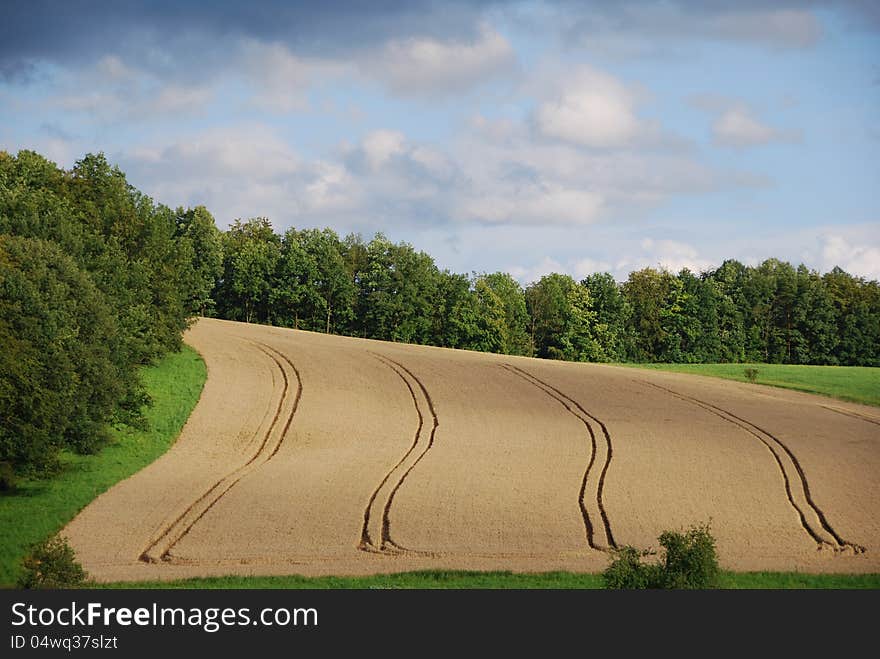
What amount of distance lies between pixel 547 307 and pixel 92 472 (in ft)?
295

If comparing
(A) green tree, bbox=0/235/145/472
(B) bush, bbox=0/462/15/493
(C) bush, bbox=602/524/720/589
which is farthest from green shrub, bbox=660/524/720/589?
(B) bush, bbox=0/462/15/493

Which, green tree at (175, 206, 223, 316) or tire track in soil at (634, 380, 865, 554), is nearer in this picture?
tire track in soil at (634, 380, 865, 554)

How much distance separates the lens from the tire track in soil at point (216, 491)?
102 feet

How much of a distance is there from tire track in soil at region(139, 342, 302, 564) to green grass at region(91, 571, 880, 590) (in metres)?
3.27

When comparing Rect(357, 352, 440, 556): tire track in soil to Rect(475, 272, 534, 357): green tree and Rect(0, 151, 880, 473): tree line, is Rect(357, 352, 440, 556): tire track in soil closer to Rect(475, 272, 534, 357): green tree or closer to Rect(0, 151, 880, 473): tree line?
Rect(0, 151, 880, 473): tree line

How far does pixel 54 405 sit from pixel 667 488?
82.1 feet

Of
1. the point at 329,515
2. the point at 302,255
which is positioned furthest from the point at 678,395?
the point at 302,255

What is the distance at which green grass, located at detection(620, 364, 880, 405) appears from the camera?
67875mm

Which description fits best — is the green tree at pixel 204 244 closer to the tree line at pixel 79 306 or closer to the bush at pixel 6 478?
the tree line at pixel 79 306

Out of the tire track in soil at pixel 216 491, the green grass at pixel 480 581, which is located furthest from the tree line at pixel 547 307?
the green grass at pixel 480 581

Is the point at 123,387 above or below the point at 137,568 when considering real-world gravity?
above

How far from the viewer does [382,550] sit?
3111cm

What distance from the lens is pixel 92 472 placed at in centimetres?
4131
